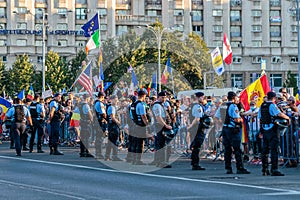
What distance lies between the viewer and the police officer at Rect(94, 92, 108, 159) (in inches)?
866

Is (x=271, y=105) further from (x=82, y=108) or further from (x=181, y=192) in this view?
(x=82, y=108)

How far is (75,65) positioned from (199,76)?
1818 centimetres

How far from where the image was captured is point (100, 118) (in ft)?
73.4

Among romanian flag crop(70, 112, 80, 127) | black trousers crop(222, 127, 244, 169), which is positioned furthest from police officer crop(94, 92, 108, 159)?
black trousers crop(222, 127, 244, 169)

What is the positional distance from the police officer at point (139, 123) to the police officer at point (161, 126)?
1.22ft

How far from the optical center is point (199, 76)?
70312 millimetres

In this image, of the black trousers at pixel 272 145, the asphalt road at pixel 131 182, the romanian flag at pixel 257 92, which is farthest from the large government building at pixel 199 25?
the black trousers at pixel 272 145

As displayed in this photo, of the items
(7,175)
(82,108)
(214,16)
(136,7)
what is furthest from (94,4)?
(7,175)

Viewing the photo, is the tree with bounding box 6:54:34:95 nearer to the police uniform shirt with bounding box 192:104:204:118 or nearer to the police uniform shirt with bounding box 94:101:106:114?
the police uniform shirt with bounding box 94:101:106:114

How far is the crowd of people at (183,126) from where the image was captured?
17547mm

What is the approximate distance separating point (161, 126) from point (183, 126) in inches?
189

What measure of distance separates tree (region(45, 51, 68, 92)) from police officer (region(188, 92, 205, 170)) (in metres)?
60.5

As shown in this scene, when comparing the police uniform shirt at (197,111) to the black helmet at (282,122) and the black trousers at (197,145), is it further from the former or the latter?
the black helmet at (282,122)

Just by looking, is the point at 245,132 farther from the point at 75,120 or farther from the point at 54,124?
the point at 75,120
